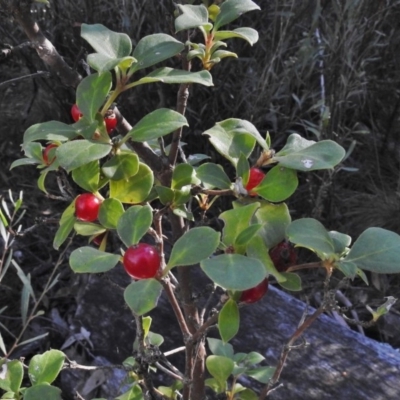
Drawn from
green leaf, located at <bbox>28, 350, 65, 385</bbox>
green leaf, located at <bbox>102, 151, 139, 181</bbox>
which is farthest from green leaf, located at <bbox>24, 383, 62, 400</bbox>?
green leaf, located at <bbox>102, 151, 139, 181</bbox>

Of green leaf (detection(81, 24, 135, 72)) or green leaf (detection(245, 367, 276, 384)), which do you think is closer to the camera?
green leaf (detection(81, 24, 135, 72))

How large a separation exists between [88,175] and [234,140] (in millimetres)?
179

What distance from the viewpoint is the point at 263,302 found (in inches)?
64.1

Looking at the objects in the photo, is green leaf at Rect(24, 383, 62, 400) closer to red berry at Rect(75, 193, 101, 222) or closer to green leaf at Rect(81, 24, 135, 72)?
red berry at Rect(75, 193, 101, 222)

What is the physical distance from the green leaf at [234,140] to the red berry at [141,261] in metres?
0.16

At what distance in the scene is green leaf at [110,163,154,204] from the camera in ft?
2.19

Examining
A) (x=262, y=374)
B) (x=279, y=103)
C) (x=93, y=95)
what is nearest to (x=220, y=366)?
(x=262, y=374)

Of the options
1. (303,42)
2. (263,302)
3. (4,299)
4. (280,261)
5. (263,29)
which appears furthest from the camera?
(263,29)

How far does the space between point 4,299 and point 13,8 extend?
143 centimetres

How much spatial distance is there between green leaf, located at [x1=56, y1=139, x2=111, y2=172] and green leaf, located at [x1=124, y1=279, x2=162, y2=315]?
0.43ft

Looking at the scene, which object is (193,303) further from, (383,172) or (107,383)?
(383,172)

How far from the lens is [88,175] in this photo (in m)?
0.67

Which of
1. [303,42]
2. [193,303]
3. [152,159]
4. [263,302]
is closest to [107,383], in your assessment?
[263,302]

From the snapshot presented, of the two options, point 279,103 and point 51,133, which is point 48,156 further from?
point 279,103
